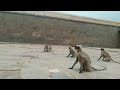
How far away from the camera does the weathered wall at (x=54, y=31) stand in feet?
74.2

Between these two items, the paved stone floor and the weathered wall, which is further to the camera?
the weathered wall

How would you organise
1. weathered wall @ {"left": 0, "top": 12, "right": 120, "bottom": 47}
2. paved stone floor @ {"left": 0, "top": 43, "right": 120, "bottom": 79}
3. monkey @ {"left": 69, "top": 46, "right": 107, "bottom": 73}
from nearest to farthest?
paved stone floor @ {"left": 0, "top": 43, "right": 120, "bottom": 79}, monkey @ {"left": 69, "top": 46, "right": 107, "bottom": 73}, weathered wall @ {"left": 0, "top": 12, "right": 120, "bottom": 47}

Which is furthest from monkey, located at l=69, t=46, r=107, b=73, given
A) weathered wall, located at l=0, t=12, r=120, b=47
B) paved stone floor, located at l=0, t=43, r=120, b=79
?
weathered wall, located at l=0, t=12, r=120, b=47

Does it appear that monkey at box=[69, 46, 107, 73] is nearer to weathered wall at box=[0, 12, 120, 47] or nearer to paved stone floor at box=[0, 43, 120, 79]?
paved stone floor at box=[0, 43, 120, 79]

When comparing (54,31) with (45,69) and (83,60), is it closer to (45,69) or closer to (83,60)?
(45,69)

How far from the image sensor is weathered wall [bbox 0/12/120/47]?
74.2ft

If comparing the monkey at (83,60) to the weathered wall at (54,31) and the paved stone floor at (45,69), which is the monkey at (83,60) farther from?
the weathered wall at (54,31)
